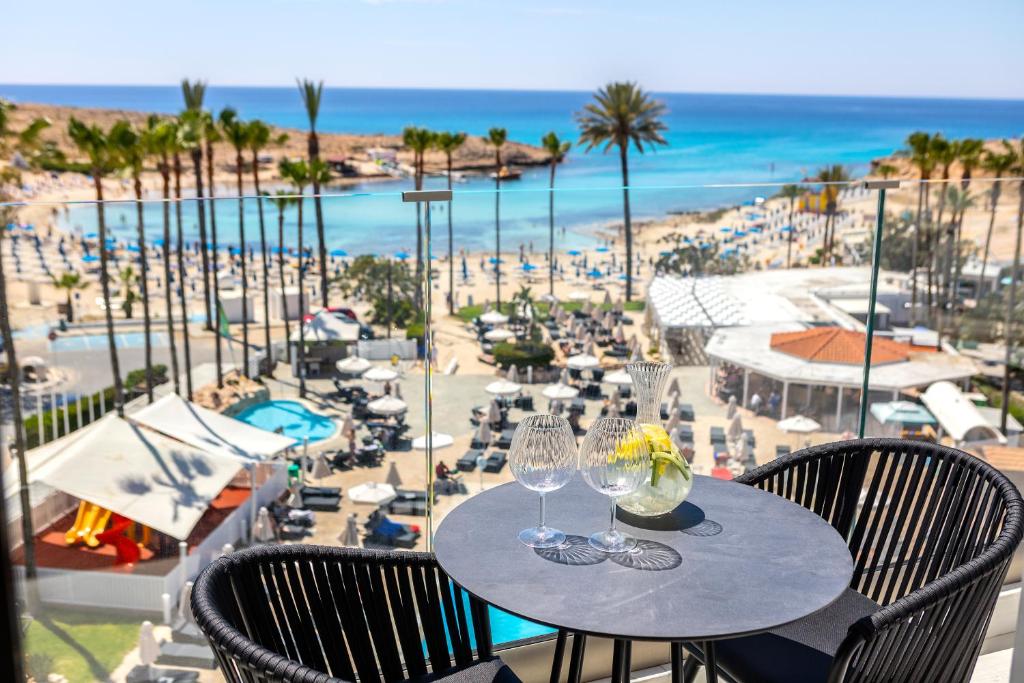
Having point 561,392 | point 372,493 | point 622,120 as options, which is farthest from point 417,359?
point 622,120

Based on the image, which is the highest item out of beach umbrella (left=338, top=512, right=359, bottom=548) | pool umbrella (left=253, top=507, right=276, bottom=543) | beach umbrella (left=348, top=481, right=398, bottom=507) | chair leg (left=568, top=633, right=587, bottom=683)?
chair leg (left=568, top=633, right=587, bottom=683)

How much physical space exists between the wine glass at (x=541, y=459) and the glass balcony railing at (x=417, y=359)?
32.7 inches

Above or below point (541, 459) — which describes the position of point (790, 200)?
above

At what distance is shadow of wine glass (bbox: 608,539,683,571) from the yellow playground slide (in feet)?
51.7

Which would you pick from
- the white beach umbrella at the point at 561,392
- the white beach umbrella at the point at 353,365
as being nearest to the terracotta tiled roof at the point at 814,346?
the white beach umbrella at the point at 561,392

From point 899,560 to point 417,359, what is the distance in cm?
308

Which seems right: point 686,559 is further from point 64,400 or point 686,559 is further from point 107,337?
point 107,337

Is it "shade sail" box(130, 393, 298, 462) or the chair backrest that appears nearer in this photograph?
the chair backrest

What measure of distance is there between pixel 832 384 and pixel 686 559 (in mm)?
9935

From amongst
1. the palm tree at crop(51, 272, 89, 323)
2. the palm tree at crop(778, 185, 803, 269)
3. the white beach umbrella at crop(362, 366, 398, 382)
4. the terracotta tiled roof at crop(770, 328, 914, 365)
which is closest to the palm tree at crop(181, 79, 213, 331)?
the palm tree at crop(51, 272, 89, 323)

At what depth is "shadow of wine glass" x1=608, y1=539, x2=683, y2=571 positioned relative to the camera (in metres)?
1.46

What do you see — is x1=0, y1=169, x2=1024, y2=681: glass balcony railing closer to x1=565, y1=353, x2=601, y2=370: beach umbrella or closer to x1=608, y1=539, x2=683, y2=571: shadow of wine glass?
x1=565, y1=353, x2=601, y2=370: beach umbrella

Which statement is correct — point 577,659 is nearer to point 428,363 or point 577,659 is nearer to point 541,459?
point 541,459

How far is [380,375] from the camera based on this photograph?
11.6 m
